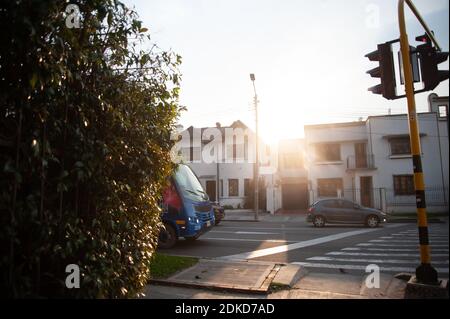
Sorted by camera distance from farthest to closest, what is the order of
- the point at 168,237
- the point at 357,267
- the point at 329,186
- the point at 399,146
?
the point at 329,186 < the point at 399,146 < the point at 168,237 < the point at 357,267

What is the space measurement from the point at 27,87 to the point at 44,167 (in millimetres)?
670

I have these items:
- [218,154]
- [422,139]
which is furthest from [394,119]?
[218,154]

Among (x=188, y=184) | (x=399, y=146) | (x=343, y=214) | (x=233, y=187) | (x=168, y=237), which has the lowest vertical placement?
(x=168, y=237)

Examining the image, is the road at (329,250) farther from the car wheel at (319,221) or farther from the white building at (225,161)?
the white building at (225,161)

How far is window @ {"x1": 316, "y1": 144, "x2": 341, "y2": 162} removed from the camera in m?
28.3

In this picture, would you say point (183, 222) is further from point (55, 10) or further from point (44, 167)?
point (55, 10)

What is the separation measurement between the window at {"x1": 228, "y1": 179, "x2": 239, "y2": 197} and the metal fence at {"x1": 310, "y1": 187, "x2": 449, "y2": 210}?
931cm

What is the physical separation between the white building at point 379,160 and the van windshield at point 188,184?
19.5 metres

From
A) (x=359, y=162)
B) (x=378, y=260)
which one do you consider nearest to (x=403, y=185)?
(x=359, y=162)

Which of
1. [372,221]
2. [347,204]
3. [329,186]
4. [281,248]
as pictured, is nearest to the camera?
[281,248]

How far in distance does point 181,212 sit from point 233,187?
2209cm

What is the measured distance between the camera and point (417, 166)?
187 inches

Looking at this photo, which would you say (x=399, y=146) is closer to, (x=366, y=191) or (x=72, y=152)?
(x=366, y=191)

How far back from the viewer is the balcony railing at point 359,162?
88.5 feet
